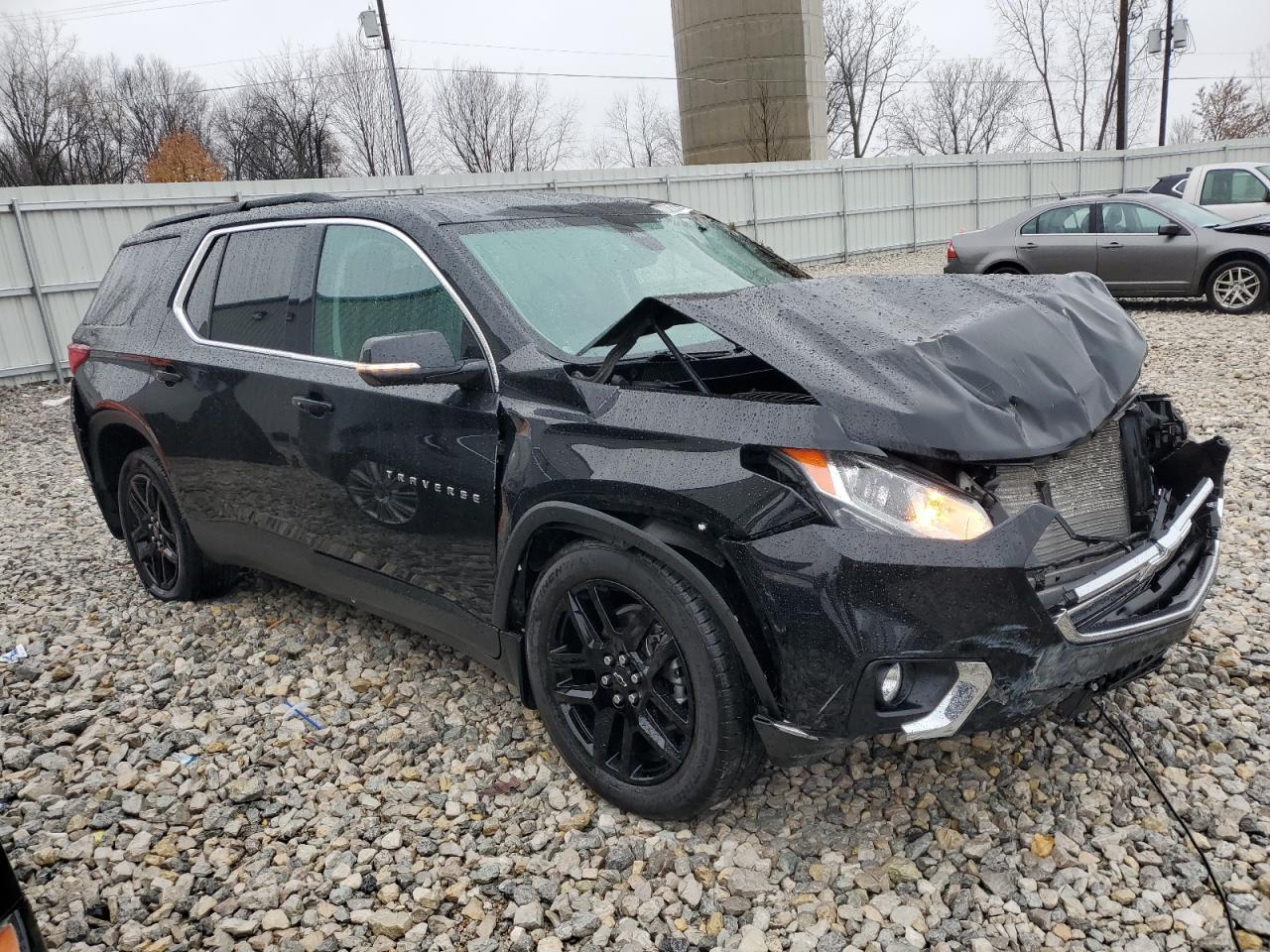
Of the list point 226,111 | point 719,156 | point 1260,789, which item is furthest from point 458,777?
point 226,111

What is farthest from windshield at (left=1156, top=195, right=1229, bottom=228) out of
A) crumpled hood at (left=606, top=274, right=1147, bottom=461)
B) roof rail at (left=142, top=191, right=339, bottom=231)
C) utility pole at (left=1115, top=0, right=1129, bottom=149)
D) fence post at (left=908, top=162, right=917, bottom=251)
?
utility pole at (left=1115, top=0, right=1129, bottom=149)

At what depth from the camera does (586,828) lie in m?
2.79

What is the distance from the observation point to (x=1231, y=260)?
11062 millimetres

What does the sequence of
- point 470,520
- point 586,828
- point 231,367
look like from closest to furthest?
point 586,828 → point 470,520 → point 231,367

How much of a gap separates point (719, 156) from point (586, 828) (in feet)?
121

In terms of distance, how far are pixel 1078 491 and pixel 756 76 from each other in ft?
120

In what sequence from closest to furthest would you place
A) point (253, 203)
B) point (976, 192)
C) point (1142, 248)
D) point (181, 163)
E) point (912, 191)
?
point (253, 203), point (1142, 248), point (912, 191), point (976, 192), point (181, 163)

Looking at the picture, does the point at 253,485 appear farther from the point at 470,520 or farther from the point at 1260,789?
the point at 1260,789

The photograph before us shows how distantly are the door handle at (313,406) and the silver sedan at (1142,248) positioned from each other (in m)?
10.2

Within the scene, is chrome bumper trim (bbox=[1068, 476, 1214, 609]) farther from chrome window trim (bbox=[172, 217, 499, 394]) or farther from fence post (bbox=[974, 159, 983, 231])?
fence post (bbox=[974, 159, 983, 231])

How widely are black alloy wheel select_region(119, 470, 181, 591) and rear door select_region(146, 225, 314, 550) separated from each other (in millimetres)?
423

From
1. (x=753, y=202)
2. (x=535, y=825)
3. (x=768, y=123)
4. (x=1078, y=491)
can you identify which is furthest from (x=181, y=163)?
(x=1078, y=491)

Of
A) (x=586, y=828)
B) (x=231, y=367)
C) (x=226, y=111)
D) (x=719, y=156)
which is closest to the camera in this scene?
(x=586, y=828)

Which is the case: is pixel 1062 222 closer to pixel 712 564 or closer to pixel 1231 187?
pixel 1231 187
